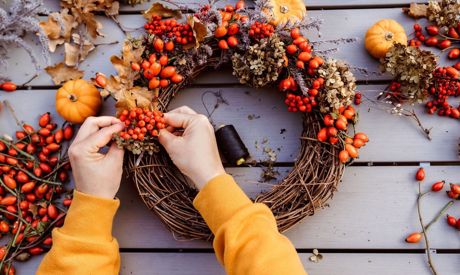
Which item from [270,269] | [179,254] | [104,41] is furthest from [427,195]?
[104,41]

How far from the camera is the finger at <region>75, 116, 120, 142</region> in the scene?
164 cm

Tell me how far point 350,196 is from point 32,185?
122 cm

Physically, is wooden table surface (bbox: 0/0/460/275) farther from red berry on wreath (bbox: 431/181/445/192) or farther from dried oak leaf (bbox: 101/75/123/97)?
dried oak leaf (bbox: 101/75/123/97)

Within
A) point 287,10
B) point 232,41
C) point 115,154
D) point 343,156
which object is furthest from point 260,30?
point 115,154

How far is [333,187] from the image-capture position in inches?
66.4

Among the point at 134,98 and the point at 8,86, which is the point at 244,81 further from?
the point at 8,86

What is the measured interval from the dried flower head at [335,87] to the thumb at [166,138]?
52 centimetres

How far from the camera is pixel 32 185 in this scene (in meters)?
1.80

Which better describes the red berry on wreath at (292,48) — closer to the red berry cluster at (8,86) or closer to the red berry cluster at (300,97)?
the red berry cluster at (300,97)

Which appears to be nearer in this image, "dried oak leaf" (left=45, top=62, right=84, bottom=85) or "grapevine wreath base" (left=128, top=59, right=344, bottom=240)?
"grapevine wreath base" (left=128, top=59, right=344, bottom=240)

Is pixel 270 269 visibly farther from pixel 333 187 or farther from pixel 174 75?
pixel 174 75

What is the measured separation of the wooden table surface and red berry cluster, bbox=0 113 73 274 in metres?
0.09

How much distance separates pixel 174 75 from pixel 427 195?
1066 mm

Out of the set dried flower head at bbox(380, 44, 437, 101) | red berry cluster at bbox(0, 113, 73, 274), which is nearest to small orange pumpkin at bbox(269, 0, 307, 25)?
dried flower head at bbox(380, 44, 437, 101)
